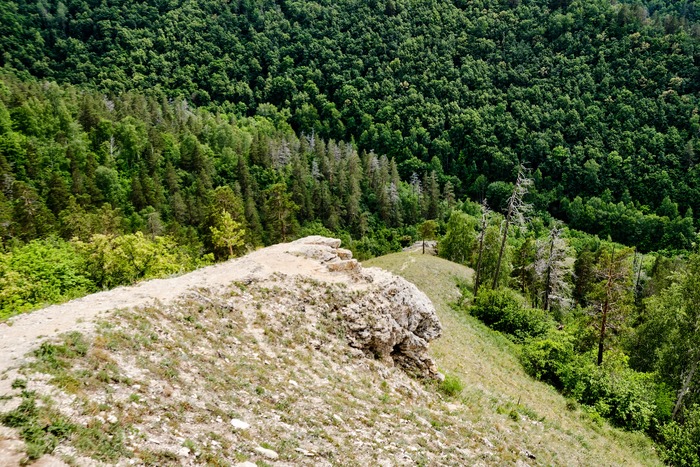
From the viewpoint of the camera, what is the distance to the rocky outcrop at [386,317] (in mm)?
25656

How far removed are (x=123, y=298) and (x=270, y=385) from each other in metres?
8.52

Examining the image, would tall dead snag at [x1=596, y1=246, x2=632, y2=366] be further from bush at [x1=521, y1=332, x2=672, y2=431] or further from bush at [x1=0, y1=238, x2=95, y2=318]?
bush at [x1=0, y1=238, x2=95, y2=318]

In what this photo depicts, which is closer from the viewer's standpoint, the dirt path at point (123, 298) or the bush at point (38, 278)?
the dirt path at point (123, 298)

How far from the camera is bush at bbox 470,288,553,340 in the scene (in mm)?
50594

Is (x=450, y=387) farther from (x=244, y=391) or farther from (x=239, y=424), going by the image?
(x=239, y=424)

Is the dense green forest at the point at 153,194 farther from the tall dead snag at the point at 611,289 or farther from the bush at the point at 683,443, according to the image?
the bush at the point at 683,443

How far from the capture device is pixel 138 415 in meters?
12.9

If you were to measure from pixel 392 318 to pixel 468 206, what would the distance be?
147381 mm

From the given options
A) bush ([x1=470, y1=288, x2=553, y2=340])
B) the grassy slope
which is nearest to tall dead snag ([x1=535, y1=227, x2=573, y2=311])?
bush ([x1=470, y1=288, x2=553, y2=340])

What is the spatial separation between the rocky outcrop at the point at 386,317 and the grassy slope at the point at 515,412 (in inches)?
154

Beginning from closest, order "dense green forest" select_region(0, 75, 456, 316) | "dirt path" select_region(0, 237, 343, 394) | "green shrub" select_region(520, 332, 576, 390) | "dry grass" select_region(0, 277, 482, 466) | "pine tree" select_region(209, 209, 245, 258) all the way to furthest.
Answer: "dry grass" select_region(0, 277, 482, 466), "dirt path" select_region(0, 237, 343, 394), "green shrub" select_region(520, 332, 576, 390), "dense green forest" select_region(0, 75, 456, 316), "pine tree" select_region(209, 209, 245, 258)

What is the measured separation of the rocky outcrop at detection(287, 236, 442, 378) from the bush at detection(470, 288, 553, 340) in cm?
2562

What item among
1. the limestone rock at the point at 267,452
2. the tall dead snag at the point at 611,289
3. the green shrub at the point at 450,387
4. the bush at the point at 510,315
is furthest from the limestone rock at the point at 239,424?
the bush at the point at 510,315

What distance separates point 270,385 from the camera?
60.8ft
